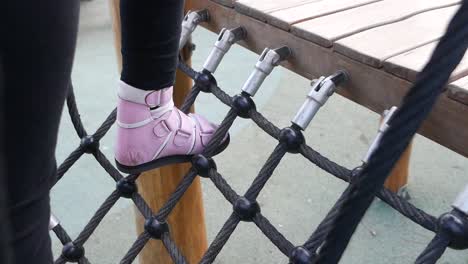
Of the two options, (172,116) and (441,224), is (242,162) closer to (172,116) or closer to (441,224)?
(172,116)

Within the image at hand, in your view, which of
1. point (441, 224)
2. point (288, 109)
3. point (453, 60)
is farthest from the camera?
point (288, 109)

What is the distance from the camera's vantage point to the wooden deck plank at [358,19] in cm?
70

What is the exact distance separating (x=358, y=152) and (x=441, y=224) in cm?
109

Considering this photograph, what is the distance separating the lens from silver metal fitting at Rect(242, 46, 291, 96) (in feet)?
2.43

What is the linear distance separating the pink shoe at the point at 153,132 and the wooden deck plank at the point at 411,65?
0.80ft

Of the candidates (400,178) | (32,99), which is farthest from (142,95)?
(400,178)

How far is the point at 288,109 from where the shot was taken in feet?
6.19

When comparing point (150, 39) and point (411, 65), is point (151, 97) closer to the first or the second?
point (150, 39)

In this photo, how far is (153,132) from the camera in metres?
0.68

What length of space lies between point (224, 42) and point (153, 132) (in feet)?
0.69

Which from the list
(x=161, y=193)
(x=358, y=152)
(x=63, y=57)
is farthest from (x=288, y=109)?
(x=63, y=57)

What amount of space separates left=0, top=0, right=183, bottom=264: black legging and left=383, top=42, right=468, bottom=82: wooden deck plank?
0.36 m

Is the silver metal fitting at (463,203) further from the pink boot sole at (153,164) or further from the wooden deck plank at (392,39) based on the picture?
the pink boot sole at (153,164)

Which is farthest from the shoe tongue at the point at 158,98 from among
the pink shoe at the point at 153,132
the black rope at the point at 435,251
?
the black rope at the point at 435,251
